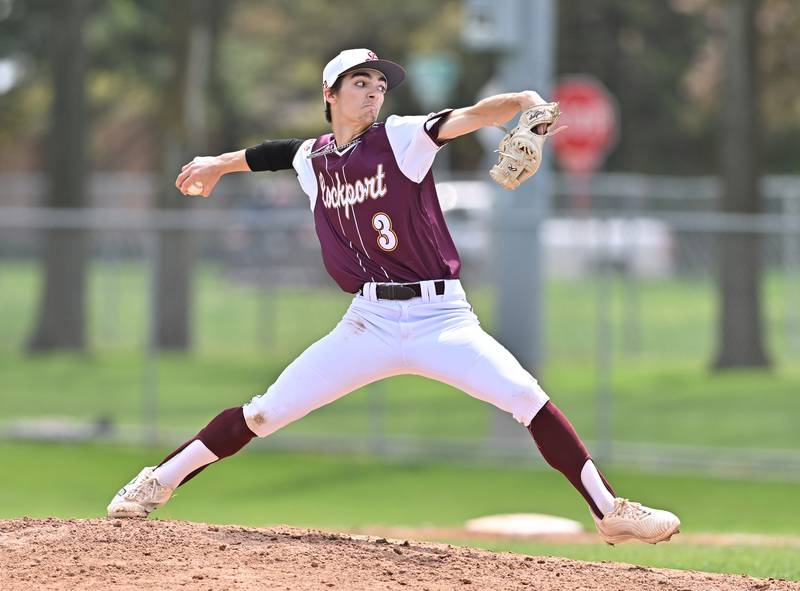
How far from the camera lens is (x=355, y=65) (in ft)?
20.7

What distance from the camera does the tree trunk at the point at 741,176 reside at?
15.5m

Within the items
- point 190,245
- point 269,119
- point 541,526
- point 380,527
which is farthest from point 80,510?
point 269,119

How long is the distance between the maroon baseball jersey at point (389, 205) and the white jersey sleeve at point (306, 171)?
0.10 metres

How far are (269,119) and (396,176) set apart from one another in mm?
42201

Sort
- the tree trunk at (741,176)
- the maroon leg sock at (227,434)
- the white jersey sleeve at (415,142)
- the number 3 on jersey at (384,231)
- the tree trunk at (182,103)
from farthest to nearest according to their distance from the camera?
the tree trunk at (182,103), the tree trunk at (741,176), the maroon leg sock at (227,434), the number 3 on jersey at (384,231), the white jersey sleeve at (415,142)

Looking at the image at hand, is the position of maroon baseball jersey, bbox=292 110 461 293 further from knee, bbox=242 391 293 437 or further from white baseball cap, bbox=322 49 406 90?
knee, bbox=242 391 293 437

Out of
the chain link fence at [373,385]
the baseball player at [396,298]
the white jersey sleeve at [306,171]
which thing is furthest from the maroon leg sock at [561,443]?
the chain link fence at [373,385]

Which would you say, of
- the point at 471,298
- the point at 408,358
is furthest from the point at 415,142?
the point at 471,298

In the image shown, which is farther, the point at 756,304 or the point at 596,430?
the point at 756,304

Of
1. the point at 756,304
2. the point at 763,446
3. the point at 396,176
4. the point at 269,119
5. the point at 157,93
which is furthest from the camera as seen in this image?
the point at 269,119

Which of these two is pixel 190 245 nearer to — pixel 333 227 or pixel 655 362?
pixel 655 362

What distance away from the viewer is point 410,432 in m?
13.9

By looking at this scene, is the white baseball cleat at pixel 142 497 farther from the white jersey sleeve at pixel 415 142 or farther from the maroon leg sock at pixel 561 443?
the white jersey sleeve at pixel 415 142

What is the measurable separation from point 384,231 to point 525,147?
770 mm
